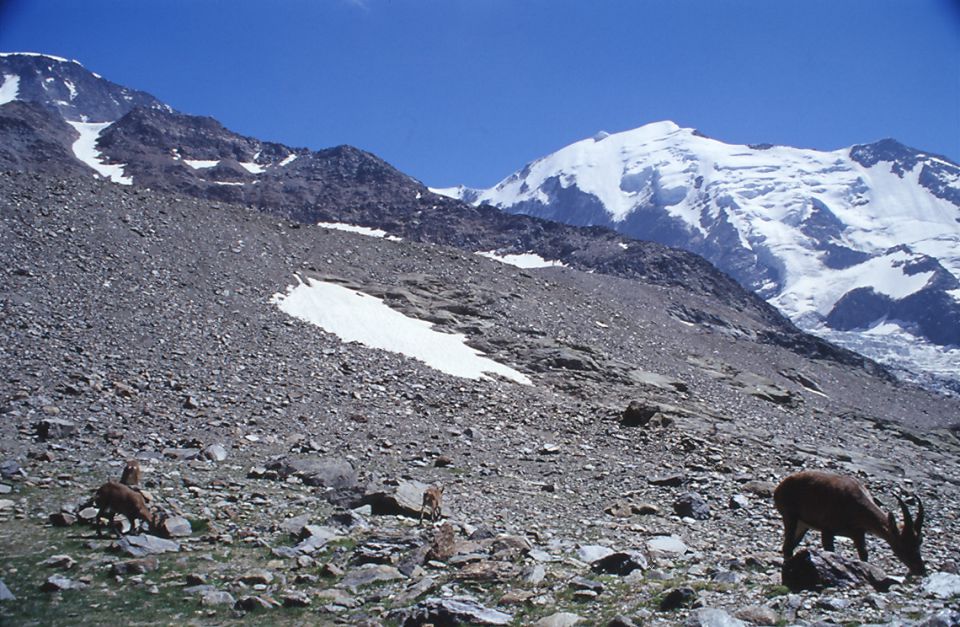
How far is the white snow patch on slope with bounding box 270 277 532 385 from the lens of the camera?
32.9 meters

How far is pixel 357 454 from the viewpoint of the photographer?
17.9 meters

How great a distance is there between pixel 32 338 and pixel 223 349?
6.18 metres

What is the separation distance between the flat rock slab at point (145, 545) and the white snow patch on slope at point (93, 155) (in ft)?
467

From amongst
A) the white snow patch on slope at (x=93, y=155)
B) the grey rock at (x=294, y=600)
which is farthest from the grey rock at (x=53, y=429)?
the white snow patch on slope at (x=93, y=155)

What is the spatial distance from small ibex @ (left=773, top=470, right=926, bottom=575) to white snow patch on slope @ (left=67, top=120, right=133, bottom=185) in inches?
5791

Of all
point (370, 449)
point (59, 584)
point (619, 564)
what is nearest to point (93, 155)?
point (370, 449)

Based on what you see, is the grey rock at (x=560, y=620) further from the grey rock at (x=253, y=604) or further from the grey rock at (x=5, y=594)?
the grey rock at (x=5, y=594)

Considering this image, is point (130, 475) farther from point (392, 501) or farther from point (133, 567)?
point (392, 501)

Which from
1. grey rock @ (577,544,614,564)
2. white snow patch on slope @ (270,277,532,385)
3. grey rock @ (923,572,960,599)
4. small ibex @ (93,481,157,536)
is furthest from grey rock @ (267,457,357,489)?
white snow patch on slope @ (270,277,532,385)

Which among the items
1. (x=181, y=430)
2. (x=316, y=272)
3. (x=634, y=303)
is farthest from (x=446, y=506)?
(x=634, y=303)

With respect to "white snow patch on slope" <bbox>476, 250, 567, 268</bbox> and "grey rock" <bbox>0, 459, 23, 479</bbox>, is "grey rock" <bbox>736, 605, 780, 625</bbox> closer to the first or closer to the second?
"grey rock" <bbox>0, 459, 23, 479</bbox>

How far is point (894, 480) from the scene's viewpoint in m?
23.8

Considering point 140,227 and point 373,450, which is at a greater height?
point 140,227

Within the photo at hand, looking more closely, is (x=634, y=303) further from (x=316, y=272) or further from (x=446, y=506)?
(x=446, y=506)
